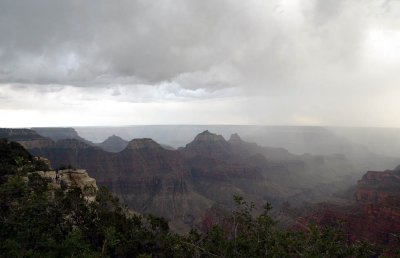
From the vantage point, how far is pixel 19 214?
104 ft

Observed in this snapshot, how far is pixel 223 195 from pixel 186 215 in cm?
3545

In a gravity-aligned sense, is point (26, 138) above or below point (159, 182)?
above

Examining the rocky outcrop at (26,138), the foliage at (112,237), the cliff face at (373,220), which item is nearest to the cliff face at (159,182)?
the rocky outcrop at (26,138)

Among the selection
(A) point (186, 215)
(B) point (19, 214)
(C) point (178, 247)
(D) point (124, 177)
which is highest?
(B) point (19, 214)

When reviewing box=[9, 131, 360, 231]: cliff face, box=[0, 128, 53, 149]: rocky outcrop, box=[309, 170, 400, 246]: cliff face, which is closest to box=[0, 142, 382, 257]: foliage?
box=[309, 170, 400, 246]: cliff face

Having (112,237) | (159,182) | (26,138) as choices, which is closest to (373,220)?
(112,237)

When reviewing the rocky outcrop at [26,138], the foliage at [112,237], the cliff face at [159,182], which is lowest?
the cliff face at [159,182]

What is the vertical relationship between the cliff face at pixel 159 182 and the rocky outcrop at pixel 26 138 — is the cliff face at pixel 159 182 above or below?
below

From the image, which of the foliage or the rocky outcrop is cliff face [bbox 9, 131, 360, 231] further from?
the foliage

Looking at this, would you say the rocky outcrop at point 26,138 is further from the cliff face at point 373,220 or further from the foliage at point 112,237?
the foliage at point 112,237

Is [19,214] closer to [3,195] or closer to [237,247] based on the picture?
[3,195]

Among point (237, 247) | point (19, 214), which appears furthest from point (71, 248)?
point (237, 247)

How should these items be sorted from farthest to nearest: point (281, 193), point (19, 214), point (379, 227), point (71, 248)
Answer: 1. point (281, 193)
2. point (379, 227)
3. point (19, 214)
4. point (71, 248)

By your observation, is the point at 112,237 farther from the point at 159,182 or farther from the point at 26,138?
the point at 26,138
